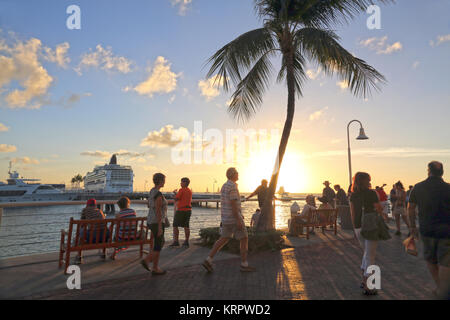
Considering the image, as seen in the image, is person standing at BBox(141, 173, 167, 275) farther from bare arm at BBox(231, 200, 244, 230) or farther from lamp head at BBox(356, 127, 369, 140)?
lamp head at BBox(356, 127, 369, 140)

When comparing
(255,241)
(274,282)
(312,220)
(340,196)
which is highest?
(340,196)

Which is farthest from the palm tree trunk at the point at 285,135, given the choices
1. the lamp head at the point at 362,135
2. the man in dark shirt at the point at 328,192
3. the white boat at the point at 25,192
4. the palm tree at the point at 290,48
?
the white boat at the point at 25,192

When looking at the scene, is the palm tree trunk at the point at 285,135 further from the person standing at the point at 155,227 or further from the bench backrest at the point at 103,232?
the person standing at the point at 155,227

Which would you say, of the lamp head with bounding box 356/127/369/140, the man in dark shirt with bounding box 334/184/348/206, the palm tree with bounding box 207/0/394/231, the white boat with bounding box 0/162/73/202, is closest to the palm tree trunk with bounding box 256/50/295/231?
the palm tree with bounding box 207/0/394/231

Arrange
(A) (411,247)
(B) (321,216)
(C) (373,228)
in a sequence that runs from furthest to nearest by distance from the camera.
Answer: (B) (321,216)
(C) (373,228)
(A) (411,247)

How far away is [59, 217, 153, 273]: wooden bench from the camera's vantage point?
4.92 meters

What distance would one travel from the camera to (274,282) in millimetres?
4613

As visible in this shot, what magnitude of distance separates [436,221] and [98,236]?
5.38m

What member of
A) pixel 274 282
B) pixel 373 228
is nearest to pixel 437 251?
pixel 373 228

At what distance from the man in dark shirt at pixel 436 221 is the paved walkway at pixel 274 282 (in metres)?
0.67

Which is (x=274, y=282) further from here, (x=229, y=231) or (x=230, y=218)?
(x=230, y=218)

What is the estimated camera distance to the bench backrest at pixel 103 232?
16.3 ft
